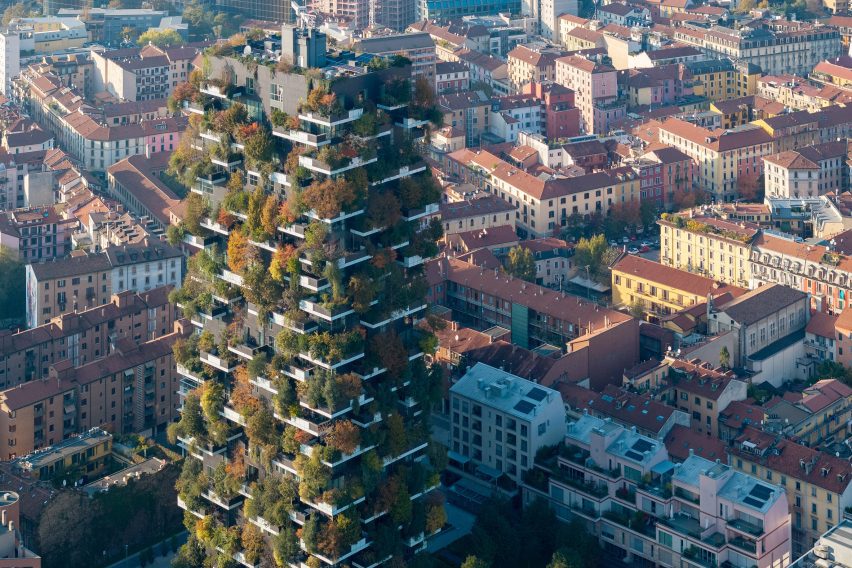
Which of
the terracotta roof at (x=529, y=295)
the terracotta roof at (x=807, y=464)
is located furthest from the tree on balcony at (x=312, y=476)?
the terracotta roof at (x=529, y=295)

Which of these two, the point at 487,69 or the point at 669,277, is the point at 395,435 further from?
the point at 487,69

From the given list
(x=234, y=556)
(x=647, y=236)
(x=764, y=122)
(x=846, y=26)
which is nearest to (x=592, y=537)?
(x=234, y=556)

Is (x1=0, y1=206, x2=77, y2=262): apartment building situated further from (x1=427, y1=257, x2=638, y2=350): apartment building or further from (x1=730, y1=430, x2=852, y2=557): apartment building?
(x1=730, y1=430, x2=852, y2=557): apartment building

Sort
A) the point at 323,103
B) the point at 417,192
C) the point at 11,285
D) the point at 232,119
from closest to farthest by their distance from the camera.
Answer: the point at 323,103, the point at 417,192, the point at 232,119, the point at 11,285

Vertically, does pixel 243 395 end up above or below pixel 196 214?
below

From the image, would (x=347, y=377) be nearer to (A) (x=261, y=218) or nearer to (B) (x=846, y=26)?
(A) (x=261, y=218)

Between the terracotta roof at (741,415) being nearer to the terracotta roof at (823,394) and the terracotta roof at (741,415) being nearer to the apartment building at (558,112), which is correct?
the terracotta roof at (823,394)

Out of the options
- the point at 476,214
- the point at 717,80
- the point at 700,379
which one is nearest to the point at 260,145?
the point at 700,379
